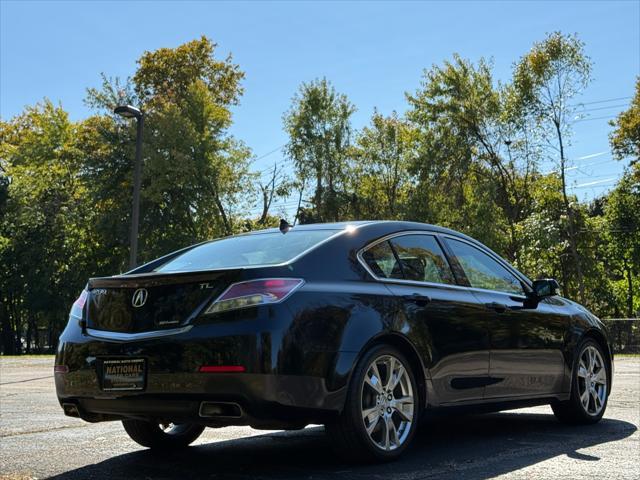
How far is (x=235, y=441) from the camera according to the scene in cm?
668

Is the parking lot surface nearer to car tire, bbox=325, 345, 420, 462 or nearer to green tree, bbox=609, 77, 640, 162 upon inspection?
car tire, bbox=325, 345, 420, 462

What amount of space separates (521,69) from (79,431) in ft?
104

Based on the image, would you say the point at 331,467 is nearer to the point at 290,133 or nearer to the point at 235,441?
the point at 235,441

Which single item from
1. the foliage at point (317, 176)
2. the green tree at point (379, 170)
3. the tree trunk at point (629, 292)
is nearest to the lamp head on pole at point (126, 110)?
the foliage at point (317, 176)

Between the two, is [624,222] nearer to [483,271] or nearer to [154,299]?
[483,271]

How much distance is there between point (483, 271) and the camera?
268 inches

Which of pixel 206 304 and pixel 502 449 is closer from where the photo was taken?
pixel 206 304

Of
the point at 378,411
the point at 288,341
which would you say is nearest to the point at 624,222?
the point at 378,411

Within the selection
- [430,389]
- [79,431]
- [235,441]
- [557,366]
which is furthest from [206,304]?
[557,366]

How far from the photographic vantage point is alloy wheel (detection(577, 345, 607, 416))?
295 inches

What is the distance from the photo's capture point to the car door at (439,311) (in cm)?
570

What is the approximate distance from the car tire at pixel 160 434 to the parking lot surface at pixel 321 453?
10cm

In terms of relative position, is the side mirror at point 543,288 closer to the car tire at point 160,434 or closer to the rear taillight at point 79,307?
the car tire at point 160,434

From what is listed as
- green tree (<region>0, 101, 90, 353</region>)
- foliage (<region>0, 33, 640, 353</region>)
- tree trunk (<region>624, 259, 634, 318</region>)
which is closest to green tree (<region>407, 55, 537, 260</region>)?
foliage (<region>0, 33, 640, 353</region>)
